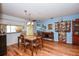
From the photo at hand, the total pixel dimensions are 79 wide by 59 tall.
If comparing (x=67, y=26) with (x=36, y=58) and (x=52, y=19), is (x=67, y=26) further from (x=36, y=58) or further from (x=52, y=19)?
(x=36, y=58)

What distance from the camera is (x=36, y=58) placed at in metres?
1.21

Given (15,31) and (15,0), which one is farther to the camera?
(15,31)

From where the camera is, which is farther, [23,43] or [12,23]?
[23,43]

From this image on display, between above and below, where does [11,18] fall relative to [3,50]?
above

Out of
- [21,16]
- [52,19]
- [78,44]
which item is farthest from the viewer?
[78,44]

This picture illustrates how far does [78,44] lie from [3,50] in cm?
369

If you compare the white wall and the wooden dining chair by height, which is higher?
the white wall

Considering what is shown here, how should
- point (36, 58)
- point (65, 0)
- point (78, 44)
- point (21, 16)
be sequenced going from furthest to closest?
point (78, 44) < point (21, 16) < point (36, 58) < point (65, 0)

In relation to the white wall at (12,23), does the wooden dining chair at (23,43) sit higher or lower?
lower

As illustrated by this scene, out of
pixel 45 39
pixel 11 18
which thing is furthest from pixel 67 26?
pixel 11 18

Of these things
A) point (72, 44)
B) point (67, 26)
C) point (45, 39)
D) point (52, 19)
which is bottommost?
point (72, 44)

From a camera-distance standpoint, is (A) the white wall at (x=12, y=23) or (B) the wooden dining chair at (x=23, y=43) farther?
(B) the wooden dining chair at (x=23, y=43)

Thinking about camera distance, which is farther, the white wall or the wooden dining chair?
the wooden dining chair

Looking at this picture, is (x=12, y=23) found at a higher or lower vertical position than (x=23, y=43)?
higher
